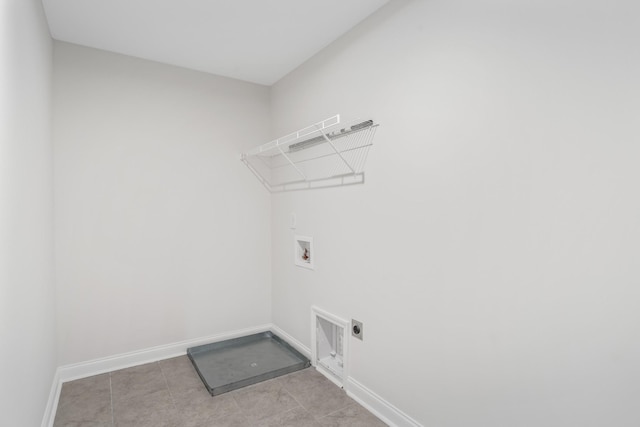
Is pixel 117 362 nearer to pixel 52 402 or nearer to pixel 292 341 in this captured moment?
pixel 52 402

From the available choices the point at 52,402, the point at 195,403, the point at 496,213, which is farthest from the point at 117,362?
the point at 496,213

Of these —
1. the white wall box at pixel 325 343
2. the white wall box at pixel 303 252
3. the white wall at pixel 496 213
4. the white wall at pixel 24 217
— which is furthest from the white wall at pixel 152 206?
the white wall at pixel 496 213

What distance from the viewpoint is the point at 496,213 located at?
1.41 m

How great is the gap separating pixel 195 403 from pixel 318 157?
72.2 inches

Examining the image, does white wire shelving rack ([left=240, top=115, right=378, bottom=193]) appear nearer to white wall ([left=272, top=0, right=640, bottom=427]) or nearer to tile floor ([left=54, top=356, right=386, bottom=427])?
white wall ([left=272, top=0, right=640, bottom=427])

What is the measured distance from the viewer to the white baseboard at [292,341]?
2696 millimetres

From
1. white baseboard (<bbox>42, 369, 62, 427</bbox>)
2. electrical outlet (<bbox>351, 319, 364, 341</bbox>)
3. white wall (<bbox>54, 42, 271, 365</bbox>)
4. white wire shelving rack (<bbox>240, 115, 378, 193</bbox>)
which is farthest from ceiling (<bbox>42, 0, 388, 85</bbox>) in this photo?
white baseboard (<bbox>42, 369, 62, 427</bbox>)

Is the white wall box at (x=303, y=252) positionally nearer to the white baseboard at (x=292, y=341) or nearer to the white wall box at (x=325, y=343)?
the white wall box at (x=325, y=343)

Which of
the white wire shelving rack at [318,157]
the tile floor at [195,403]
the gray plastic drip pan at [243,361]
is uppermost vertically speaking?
the white wire shelving rack at [318,157]

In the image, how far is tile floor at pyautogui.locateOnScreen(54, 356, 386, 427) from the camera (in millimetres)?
1942

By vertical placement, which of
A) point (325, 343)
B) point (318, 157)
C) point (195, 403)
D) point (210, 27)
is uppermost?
point (210, 27)

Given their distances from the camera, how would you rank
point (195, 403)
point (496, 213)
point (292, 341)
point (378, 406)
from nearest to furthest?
1. point (496, 213)
2. point (378, 406)
3. point (195, 403)
4. point (292, 341)

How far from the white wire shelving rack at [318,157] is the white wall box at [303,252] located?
417mm

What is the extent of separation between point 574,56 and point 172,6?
203 centimetres
